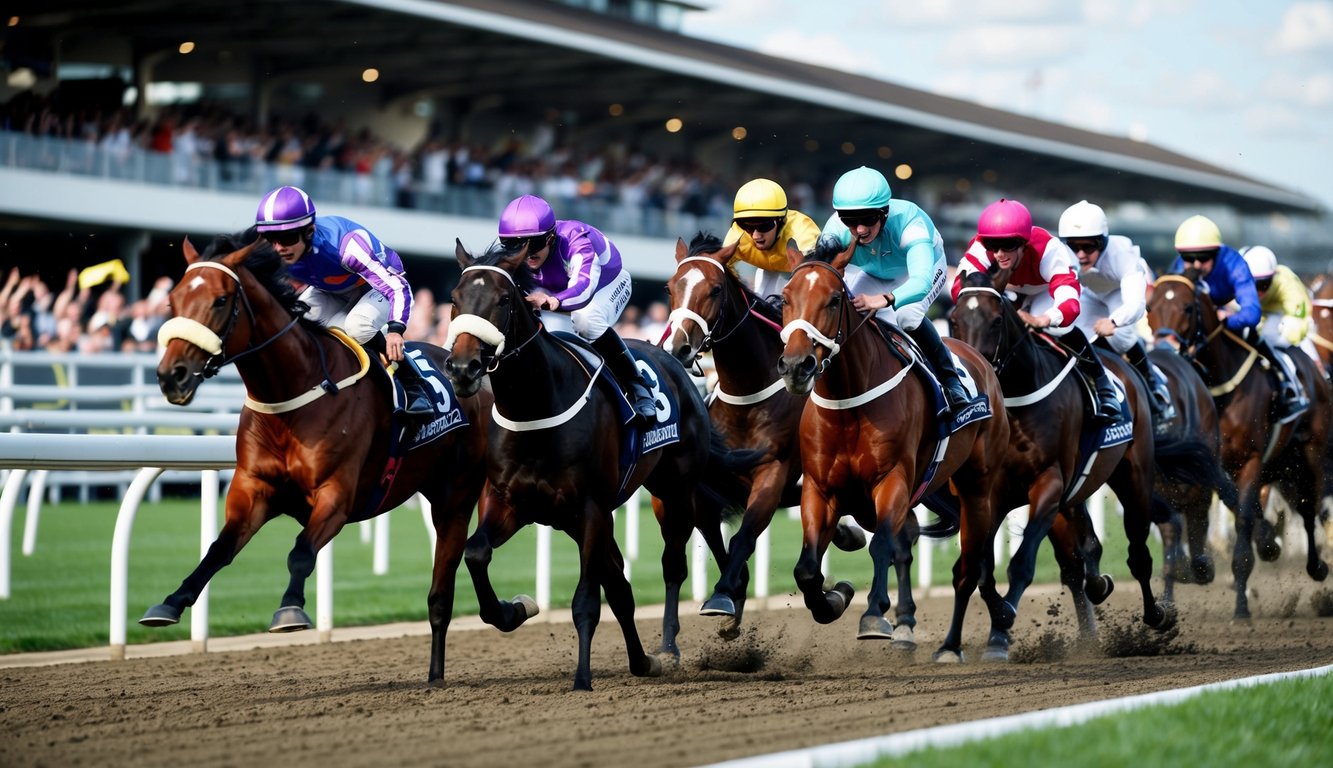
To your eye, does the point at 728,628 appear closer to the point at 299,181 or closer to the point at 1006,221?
the point at 1006,221

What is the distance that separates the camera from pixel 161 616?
521 cm

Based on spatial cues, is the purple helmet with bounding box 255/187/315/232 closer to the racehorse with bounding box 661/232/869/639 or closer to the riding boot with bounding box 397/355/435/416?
the riding boot with bounding box 397/355/435/416

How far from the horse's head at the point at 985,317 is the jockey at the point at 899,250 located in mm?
299

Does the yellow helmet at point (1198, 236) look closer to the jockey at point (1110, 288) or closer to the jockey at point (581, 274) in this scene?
the jockey at point (1110, 288)

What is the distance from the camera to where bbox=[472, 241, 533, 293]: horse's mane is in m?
5.75

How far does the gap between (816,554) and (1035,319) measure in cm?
→ 186

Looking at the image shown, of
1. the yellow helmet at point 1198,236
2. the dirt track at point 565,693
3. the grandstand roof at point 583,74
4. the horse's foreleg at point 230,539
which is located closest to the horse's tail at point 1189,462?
the dirt track at point 565,693

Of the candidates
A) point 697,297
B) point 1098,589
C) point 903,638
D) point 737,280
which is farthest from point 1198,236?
point 903,638

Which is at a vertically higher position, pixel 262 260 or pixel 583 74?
pixel 583 74

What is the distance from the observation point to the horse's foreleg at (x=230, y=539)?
531 cm

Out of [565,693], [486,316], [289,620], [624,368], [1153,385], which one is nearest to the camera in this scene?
[289,620]

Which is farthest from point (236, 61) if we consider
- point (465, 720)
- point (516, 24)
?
point (465, 720)

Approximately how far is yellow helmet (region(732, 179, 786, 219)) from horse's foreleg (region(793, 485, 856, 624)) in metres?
1.28

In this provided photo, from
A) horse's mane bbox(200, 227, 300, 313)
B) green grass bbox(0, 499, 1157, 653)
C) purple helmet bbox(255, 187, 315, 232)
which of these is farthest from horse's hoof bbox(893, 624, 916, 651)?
green grass bbox(0, 499, 1157, 653)
